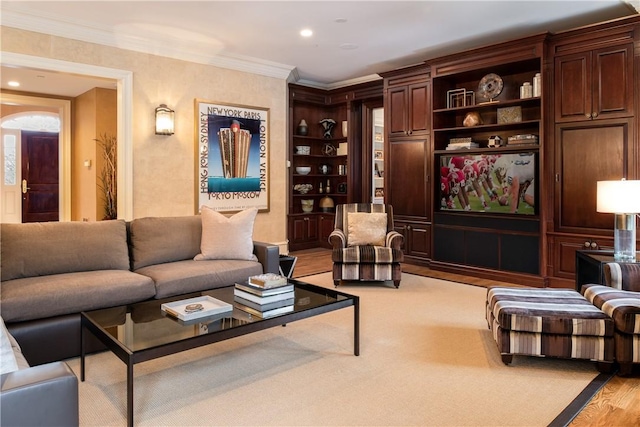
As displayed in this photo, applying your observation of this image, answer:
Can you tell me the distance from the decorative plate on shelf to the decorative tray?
14.1ft

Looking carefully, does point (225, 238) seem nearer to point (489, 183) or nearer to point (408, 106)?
point (489, 183)

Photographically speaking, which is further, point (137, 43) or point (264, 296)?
point (137, 43)

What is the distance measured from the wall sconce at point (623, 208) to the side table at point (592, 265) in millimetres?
91

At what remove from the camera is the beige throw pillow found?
5.17 m

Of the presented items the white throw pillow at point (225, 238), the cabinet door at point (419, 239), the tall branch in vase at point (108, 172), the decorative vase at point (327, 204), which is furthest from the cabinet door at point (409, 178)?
the tall branch in vase at point (108, 172)

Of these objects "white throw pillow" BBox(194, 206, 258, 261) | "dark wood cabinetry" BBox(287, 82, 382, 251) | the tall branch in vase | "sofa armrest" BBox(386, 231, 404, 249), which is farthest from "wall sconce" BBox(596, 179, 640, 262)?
the tall branch in vase

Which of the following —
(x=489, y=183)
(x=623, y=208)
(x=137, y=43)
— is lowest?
(x=623, y=208)

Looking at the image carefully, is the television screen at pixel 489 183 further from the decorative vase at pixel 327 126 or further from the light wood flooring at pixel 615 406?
the light wood flooring at pixel 615 406

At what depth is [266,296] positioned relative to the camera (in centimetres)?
276

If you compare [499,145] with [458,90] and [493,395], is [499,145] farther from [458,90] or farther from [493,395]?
[493,395]

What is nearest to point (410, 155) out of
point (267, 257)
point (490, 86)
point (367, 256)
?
point (490, 86)

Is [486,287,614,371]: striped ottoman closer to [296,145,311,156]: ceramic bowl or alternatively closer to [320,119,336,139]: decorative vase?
[296,145,311,156]: ceramic bowl

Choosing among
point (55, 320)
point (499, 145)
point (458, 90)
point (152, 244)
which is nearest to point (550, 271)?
point (499, 145)

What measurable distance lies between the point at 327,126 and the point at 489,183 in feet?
10.9
